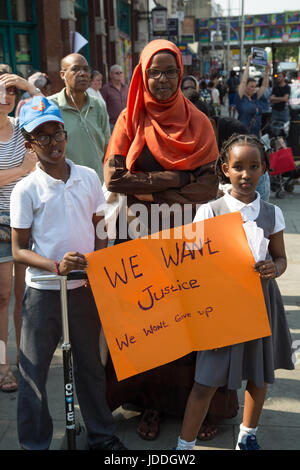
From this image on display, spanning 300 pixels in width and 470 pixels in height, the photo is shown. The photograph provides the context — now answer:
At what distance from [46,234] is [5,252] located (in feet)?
3.22

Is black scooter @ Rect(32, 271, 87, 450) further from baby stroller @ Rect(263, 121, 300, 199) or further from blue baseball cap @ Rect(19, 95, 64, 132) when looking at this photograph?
baby stroller @ Rect(263, 121, 300, 199)

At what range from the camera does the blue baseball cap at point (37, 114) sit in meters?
2.18

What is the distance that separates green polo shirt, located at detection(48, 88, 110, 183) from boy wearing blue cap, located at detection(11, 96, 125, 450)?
5.17ft

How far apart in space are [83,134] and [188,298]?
2.07 meters

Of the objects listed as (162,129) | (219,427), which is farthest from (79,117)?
(219,427)

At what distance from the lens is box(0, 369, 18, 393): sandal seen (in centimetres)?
324

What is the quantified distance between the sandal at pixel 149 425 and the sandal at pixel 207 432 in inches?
9.3

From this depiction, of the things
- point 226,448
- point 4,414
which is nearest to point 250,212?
point 226,448

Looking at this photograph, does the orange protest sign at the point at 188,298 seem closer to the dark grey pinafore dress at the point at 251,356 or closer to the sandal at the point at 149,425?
the dark grey pinafore dress at the point at 251,356

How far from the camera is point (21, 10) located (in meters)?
10.5

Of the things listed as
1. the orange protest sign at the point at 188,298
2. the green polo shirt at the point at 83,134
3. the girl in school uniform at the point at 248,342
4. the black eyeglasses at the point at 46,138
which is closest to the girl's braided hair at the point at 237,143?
the girl in school uniform at the point at 248,342

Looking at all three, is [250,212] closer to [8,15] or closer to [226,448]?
[226,448]

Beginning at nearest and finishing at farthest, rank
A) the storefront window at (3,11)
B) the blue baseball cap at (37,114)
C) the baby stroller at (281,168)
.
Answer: the blue baseball cap at (37,114)
the baby stroller at (281,168)
the storefront window at (3,11)

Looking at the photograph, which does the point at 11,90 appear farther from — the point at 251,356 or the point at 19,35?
the point at 19,35
